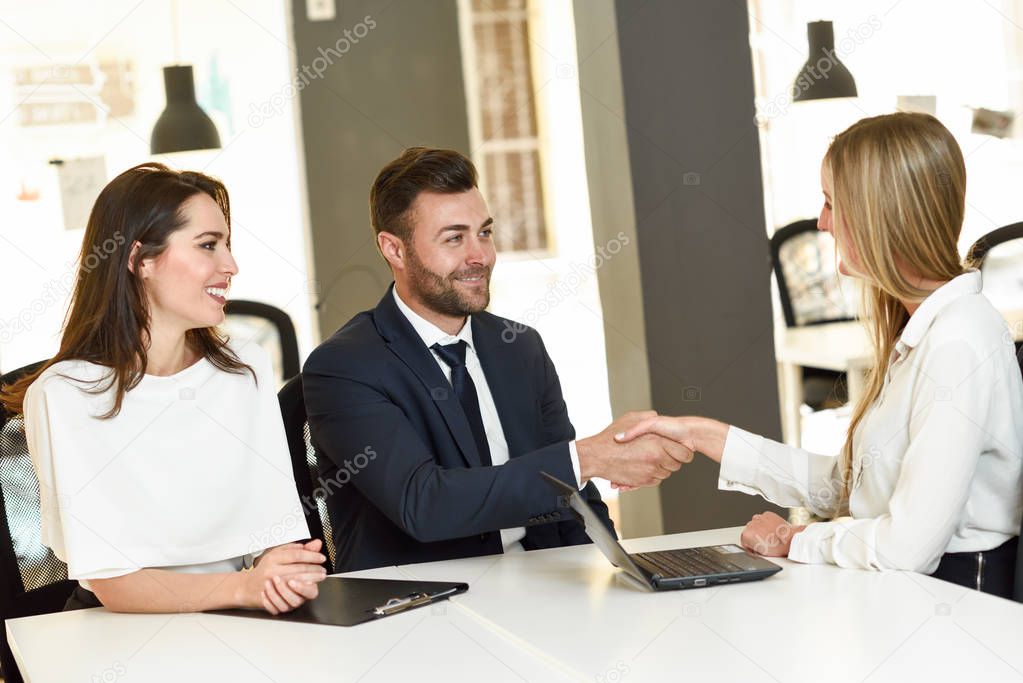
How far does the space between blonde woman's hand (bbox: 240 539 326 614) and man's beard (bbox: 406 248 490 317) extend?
0.74 m

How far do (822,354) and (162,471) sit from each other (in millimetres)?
2485

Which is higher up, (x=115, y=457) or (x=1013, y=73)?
(x=1013, y=73)

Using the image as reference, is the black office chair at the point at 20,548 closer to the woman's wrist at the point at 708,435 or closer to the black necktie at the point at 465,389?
the black necktie at the point at 465,389

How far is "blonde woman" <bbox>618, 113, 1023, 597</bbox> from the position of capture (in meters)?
1.47

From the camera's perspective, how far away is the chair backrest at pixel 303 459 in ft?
6.71

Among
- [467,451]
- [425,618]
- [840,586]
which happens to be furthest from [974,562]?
[467,451]

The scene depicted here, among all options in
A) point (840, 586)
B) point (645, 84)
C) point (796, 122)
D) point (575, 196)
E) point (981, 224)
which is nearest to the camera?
point (840, 586)

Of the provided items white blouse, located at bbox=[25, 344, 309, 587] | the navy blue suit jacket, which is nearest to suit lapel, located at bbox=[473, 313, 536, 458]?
the navy blue suit jacket

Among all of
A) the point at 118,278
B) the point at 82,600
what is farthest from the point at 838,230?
the point at 82,600

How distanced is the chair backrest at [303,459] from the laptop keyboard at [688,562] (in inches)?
26.7

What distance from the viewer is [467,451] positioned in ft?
6.70

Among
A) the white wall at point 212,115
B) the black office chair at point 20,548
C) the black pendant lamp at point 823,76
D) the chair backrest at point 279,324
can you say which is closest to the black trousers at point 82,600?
the black office chair at point 20,548

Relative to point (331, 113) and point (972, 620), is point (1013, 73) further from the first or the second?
point (972, 620)

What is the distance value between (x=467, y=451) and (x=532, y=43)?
5.60m
